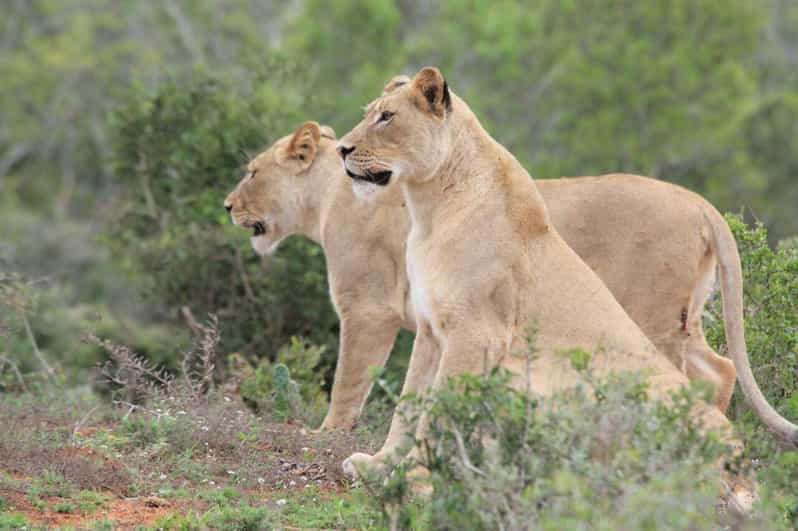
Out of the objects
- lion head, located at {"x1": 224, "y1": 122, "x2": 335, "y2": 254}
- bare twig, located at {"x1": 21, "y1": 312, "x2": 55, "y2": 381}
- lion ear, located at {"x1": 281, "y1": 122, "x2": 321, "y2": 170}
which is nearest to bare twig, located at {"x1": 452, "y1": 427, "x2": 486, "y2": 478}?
lion head, located at {"x1": 224, "y1": 122, "x2": 335, "y2": 254}

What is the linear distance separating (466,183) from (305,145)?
251 cm

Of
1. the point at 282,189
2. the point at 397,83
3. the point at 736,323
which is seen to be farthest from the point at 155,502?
the point at 282,189

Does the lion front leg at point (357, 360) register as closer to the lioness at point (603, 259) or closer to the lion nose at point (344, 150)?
the lioness at point (603, 259)

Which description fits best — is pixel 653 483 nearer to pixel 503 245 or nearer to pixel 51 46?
pixel 503 245

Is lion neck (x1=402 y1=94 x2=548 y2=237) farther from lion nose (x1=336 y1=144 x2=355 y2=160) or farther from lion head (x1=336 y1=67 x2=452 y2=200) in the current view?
lion nose (x1=336 y1=144 x2=355 y2=160)

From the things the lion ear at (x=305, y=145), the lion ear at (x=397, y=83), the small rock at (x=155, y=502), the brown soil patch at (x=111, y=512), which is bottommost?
the small rock at (x=155, y=502)

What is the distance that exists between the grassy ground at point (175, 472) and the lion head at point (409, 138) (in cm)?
139

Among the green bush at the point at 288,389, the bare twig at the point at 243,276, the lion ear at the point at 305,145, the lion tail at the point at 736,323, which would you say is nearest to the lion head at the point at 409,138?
the lion tail at the point at 736,323

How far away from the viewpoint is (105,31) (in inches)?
1422

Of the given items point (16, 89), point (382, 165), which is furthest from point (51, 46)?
point (382, 165)

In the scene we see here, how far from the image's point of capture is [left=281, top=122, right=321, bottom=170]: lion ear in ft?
29.0

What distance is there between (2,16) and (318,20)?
12308 mm

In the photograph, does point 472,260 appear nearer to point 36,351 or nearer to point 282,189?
point 282,189

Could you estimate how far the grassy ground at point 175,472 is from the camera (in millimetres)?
5984
